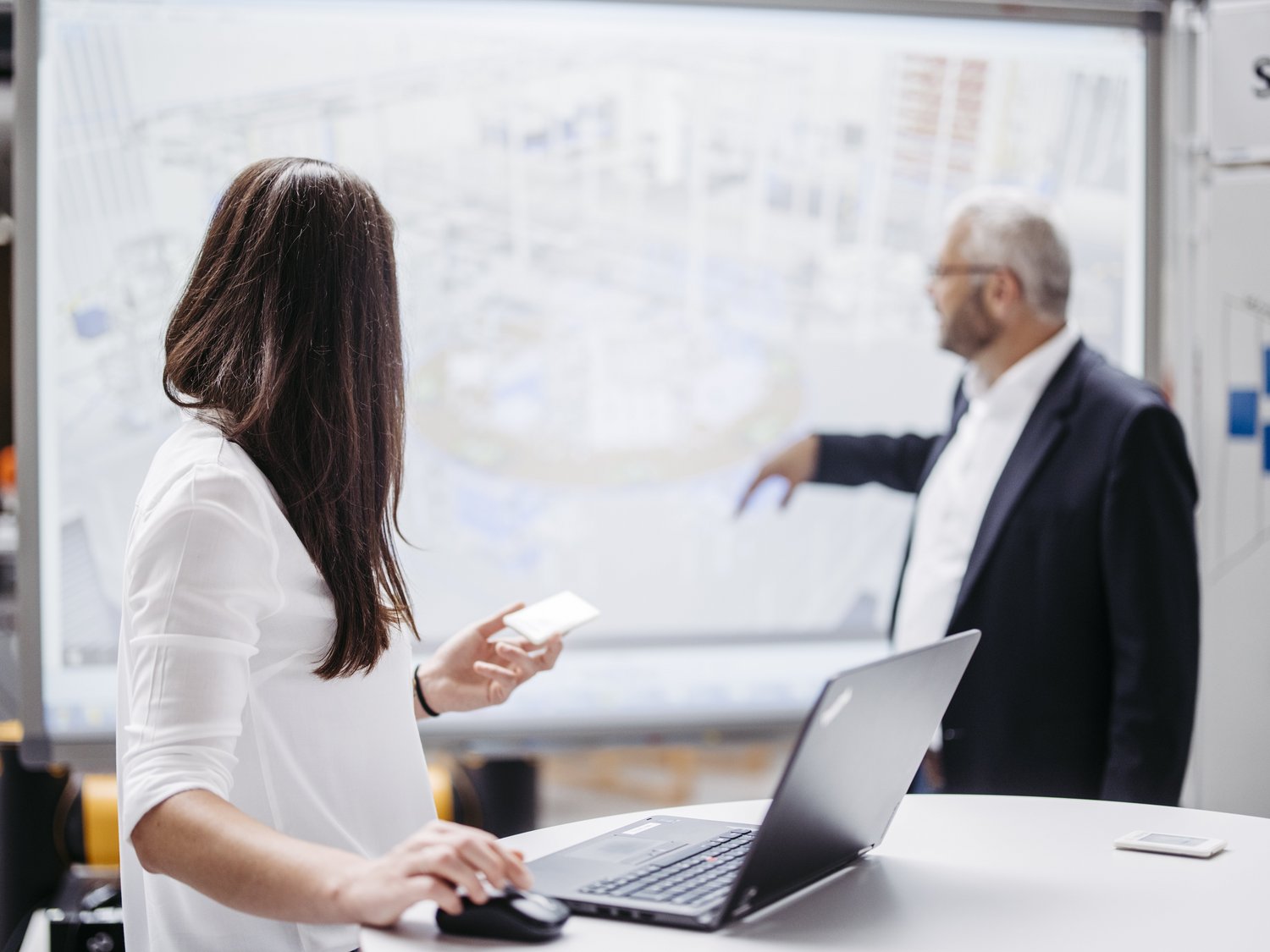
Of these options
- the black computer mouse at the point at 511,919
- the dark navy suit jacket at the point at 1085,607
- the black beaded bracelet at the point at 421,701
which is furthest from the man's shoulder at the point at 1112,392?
the black computer mouse at the point at 511,919

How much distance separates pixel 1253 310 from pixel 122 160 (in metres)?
2.45

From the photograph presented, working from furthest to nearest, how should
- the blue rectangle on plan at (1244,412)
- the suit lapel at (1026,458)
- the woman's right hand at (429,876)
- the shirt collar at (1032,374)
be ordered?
the blue rectangle on plan at (1244,412) → the shirt collar at (1032,374) → the suit lapel at (1026,458) → the woman's right hand at (429,876)

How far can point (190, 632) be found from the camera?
42.8 inches

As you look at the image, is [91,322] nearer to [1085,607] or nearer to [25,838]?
[25,838]

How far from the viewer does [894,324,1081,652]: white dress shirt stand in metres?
2.45

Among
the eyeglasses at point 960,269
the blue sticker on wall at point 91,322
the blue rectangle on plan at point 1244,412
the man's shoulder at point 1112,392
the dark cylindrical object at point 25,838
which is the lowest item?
the dark cylindrical object at point 25,838

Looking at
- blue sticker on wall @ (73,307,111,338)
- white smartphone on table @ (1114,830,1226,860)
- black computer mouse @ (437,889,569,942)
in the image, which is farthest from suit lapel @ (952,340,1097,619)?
blue sticker on wall @ (73,307,111,338)

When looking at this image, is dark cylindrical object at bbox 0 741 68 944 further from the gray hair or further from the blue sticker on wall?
the gray hair

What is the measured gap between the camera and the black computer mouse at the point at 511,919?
0.96m

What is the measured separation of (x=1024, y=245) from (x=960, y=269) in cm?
13

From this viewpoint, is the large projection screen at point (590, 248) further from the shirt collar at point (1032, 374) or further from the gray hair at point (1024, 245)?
the shirt collar at point (1032, 374)

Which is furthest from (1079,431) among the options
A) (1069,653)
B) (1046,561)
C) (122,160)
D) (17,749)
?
(17,749)

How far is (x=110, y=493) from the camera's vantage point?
255cm

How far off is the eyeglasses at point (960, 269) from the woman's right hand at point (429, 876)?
6.19 ft
